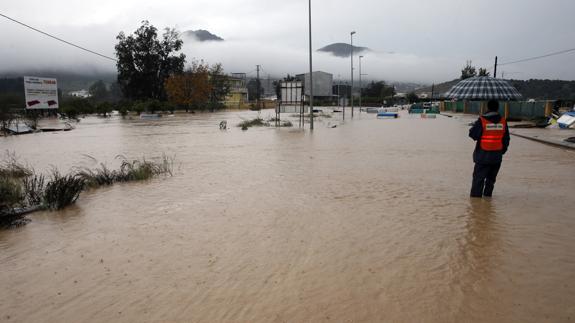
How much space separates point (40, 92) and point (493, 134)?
52965 millimetres

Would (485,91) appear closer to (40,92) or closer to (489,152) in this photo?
(489,152)

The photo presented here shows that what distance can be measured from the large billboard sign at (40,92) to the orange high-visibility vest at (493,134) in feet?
169

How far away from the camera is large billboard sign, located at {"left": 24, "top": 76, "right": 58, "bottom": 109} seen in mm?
47875

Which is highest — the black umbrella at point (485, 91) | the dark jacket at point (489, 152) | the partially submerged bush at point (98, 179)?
the black umbrella at point (485, 91)

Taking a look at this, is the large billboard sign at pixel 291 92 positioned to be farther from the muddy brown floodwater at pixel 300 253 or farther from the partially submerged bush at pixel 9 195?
the partially submerged bush at pixel 9 195

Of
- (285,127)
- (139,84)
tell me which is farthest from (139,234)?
(139,84)

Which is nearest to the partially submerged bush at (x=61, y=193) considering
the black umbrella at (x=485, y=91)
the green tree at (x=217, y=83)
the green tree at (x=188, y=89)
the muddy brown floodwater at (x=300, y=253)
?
the muddy brown floodwater at (x=300, y=253)

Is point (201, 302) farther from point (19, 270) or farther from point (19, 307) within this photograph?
point (19, 270)

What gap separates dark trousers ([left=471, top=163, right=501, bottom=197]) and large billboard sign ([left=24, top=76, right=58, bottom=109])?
51.2 metres

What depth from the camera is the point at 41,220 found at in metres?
6.79

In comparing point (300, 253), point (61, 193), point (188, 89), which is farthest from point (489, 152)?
point (188, 89)

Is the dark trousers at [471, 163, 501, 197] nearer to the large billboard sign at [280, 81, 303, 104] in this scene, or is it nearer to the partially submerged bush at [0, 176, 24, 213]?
the partially submerged bush at [0, 176, 24, 213]

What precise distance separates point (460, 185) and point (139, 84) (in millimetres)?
70042

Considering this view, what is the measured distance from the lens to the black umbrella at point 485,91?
17188 millimetres
